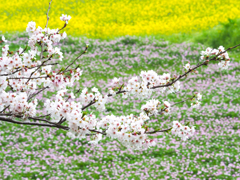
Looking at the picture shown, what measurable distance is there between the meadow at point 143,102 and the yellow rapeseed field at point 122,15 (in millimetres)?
102

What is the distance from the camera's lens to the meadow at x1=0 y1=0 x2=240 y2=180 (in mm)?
9250

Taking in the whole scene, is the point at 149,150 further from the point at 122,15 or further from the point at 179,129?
the point at 122,15

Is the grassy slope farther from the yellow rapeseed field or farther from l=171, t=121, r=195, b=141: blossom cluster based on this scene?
the yellow rapeseed field

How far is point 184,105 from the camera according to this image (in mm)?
14742

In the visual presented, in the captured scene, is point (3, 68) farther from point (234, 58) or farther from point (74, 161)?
point (234, 58)

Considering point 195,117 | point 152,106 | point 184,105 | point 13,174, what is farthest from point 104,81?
point 152,106

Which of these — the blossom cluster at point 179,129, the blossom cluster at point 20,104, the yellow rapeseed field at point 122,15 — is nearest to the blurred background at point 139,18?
the yellow rapeseed field at point 122,15

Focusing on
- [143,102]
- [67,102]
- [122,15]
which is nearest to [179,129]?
[67,102]

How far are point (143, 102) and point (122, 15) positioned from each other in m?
17.4

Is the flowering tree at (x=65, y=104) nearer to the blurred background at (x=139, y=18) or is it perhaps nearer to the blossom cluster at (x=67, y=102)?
the blossom cluster at (x=67, y=102)

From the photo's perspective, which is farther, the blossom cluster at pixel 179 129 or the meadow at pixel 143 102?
the meadow at pixel 143 102

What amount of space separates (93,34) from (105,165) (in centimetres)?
1755

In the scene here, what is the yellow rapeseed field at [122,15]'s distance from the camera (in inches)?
1032

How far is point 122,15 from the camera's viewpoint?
3030 cm
